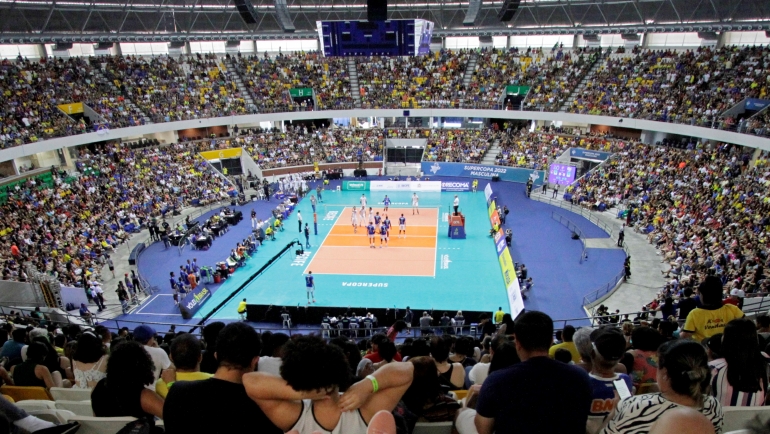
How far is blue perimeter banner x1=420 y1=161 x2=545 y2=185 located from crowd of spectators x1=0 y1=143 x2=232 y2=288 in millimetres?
17707

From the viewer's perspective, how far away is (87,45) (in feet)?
135

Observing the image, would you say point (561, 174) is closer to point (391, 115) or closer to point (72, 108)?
point (391, 115)

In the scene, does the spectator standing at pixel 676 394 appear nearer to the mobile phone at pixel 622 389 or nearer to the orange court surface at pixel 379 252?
the mobile phone at pixel 622 389

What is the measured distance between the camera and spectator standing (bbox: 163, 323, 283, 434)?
295cm

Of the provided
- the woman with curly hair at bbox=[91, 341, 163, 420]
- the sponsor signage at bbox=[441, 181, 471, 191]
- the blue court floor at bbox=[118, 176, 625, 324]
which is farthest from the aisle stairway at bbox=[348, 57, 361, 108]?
the woman with curly hair at bbox=[91, 341, 163, 420]

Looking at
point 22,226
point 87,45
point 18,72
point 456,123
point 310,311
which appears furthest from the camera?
point 456,123

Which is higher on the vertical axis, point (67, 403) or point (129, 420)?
point (129, 420)

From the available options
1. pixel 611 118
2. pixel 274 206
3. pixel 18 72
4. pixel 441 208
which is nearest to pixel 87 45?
pixel 18 72

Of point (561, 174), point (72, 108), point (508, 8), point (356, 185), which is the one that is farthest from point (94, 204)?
point (561, 174)

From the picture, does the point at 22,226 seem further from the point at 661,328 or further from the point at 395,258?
the point at 661,328

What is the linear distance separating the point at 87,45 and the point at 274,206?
78.7ft

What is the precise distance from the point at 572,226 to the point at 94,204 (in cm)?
2943

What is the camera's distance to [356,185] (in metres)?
38.9

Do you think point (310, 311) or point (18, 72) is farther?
point (18, 72)
